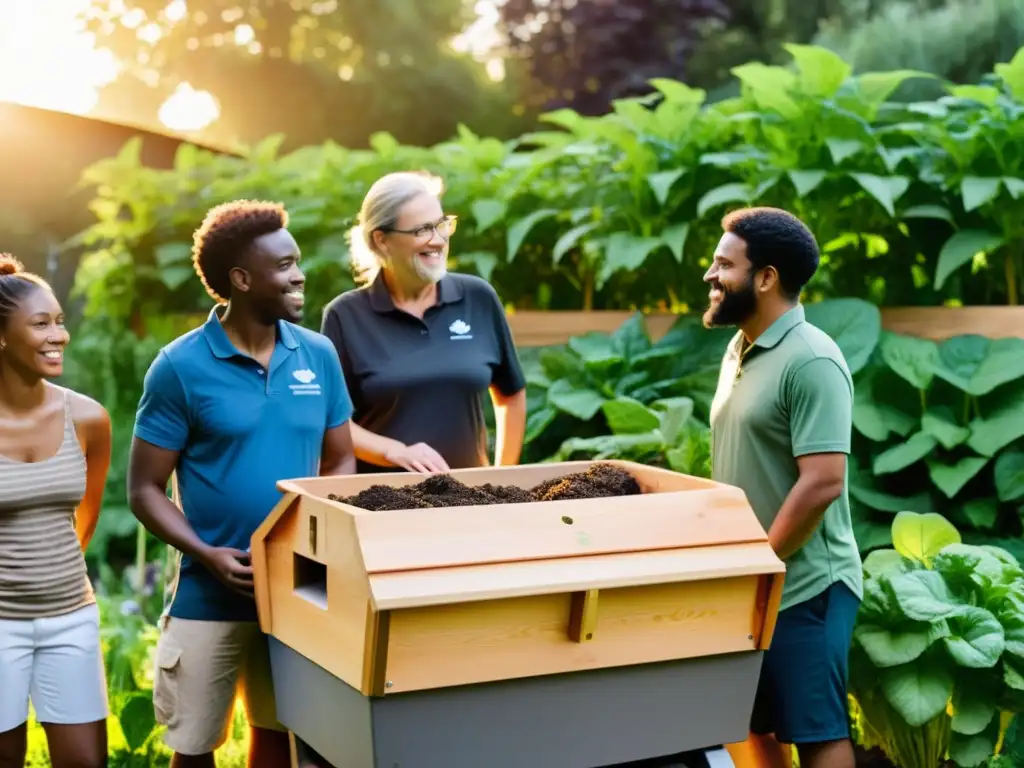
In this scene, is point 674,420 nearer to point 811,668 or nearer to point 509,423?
point 509,423

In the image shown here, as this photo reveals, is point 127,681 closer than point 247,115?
Yes

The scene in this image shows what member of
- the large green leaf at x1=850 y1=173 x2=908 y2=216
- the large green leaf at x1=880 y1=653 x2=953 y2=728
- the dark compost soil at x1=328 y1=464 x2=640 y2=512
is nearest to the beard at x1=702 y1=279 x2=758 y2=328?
the dark compost soil at x1=328 y1=464 x2=640 y2=512

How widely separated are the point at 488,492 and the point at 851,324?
2.30 metres

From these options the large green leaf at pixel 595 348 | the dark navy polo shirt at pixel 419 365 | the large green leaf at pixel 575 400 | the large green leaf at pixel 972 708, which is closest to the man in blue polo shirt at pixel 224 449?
the dark navy polo shirt at pixel 419 365

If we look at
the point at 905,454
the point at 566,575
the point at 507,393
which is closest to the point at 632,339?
the point at 905,454

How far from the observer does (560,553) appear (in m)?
2.13

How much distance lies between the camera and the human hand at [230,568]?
8.29ft

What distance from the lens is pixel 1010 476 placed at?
399 centimetres

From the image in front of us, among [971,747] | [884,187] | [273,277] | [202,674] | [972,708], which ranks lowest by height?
[971,747]

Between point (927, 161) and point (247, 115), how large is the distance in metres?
13.4

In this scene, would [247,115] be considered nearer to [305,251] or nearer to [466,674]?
[305,251]

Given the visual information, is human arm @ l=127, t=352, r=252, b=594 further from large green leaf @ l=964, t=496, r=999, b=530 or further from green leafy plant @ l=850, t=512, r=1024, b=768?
large green leaf @ l=964, t=496, r=999, b=530

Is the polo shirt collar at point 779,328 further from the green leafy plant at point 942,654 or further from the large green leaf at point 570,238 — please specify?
the large green leaf at point 570,238

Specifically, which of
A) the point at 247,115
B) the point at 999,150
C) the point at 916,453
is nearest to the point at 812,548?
the point at 916,453
